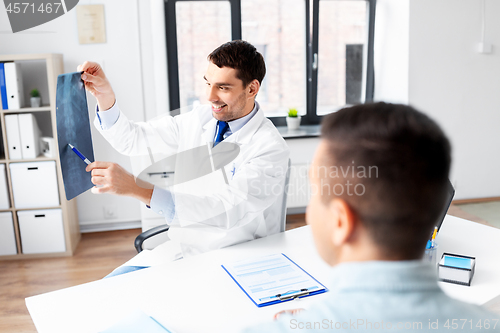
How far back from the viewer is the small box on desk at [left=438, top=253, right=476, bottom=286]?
1175 millimetres

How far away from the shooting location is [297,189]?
11.5ft

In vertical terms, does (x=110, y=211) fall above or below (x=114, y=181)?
below

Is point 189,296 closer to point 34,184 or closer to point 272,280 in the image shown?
point 272,280

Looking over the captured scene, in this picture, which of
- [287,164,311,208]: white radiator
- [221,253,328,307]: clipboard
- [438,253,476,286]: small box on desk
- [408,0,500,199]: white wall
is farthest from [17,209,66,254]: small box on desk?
[408,0,500,199]: white wall

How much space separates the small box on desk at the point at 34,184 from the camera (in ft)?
9.18

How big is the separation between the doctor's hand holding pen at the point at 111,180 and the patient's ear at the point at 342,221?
791mm

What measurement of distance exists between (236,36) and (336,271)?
3.03m

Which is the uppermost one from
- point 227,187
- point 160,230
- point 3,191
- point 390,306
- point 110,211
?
point 390,306

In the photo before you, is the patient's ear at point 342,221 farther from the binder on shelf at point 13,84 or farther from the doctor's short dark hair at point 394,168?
the binder on shelf at point 13,84

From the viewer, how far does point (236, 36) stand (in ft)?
11.1

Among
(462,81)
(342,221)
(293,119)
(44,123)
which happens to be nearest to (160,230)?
(342,221)

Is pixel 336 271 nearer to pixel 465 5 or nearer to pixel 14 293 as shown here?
pixel 14 293

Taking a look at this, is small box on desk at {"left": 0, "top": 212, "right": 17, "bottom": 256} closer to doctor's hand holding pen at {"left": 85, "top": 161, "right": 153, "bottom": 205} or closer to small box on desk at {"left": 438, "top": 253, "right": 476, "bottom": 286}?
doctor's hand holding pen at {"left": 85, "top": 161, "right": 153, "bottom": 205}

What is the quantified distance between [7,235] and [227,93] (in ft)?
6.78
